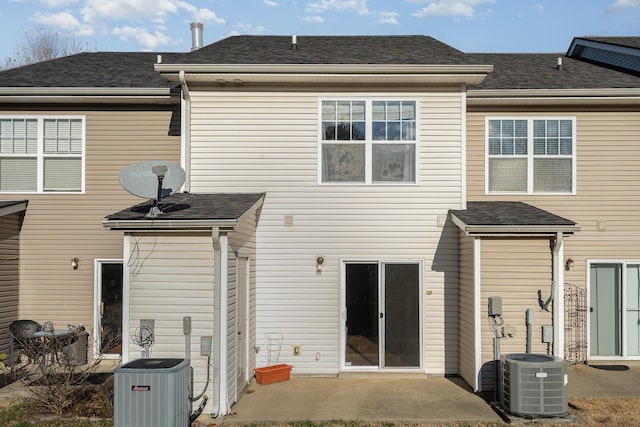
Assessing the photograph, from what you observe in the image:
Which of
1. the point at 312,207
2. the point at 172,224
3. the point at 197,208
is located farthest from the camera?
the point at 312,207

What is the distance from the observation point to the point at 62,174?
11.5 m

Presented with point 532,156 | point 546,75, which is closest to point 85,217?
point 532,156

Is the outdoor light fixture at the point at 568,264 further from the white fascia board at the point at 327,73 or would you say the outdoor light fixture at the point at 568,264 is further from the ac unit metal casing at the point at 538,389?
the white fascia board at the point at 327,73

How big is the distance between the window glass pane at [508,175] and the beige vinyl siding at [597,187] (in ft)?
0.57

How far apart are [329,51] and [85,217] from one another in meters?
5.40

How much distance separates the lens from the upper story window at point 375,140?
10.6 meters

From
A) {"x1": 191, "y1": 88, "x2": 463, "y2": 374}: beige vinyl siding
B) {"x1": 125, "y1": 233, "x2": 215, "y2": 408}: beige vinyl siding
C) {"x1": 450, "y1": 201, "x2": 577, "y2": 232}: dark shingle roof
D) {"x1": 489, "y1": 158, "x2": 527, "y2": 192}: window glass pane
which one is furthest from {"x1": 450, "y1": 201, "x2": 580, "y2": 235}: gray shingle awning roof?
{"x1": 125, "y1": 233, "x2": 215, "y2": 408}: beige vinyl siding

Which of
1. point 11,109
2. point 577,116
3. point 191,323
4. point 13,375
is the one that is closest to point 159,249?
point 191,323

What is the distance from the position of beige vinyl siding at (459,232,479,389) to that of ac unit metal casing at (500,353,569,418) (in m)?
1.21

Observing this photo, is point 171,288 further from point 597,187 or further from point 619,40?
point 619,40

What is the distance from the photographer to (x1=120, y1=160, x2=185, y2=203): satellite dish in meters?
8.43

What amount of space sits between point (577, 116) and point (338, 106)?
455 centimetres

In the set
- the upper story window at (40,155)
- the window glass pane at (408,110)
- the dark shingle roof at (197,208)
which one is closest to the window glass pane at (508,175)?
the window glass pane at (408,110)

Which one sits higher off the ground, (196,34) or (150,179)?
(196,34)
